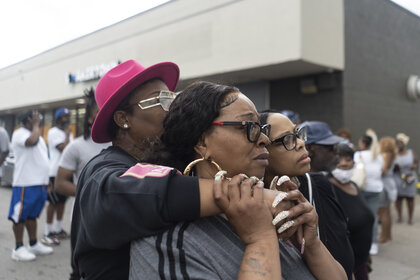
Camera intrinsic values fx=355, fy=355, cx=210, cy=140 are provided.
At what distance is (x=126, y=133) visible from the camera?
1955mm

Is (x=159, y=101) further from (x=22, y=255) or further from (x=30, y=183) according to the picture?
(x=22, y=255)

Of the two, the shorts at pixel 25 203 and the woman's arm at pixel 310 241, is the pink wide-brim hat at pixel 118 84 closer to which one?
the woman's arm at pixel 310 241

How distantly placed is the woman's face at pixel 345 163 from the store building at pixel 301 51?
555 cm

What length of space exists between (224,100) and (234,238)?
505 mm

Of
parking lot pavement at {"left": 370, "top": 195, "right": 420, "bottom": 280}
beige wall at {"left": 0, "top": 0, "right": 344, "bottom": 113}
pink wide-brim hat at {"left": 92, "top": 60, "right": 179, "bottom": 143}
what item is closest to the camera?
pink wide-brim hat at {"left": 92, "top": 60, "right": 179, "bottom": 143}

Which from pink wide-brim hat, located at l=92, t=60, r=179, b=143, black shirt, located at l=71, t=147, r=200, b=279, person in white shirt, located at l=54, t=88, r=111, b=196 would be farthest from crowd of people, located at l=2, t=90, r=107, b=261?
black shirt, located at l=71, t=147, r=200, b=279

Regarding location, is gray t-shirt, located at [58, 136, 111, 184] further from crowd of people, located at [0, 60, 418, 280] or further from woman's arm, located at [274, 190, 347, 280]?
woman's arm, located at [274, 190, 347, 280]

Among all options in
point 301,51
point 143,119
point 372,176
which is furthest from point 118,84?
point 301,51

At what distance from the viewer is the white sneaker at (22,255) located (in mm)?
4926

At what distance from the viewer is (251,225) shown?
1.08m

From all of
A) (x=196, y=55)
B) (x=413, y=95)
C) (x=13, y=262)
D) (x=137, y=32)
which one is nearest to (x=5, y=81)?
(x=137, y=32)

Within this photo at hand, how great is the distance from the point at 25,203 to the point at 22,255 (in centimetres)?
71

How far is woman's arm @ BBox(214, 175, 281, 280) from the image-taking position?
106 centimetres

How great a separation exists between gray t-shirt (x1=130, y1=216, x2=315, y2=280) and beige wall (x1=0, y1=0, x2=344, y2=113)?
819 cm
